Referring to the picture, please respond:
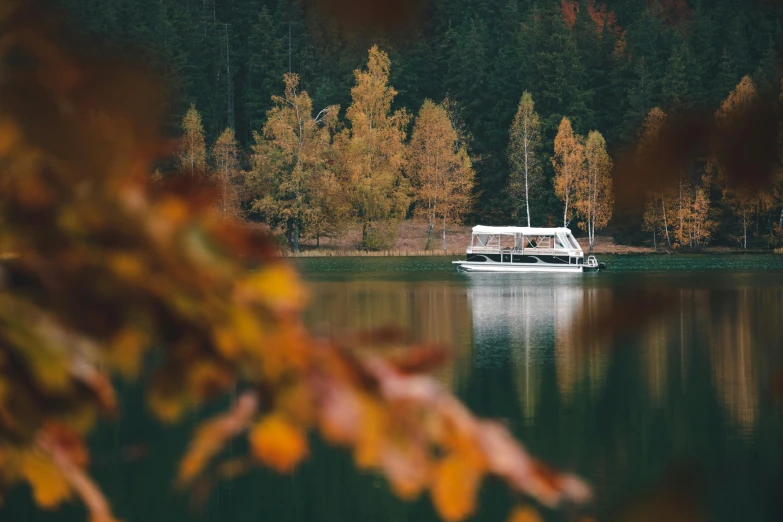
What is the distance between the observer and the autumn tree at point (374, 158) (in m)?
49.5

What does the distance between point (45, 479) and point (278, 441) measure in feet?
1.36

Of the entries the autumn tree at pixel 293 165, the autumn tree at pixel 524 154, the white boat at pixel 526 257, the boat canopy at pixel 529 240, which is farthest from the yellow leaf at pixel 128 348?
the autumn tree at pixel 524 154

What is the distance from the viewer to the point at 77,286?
747mm

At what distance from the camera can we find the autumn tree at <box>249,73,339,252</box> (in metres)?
48.1

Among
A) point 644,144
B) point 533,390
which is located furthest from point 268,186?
point 644,144

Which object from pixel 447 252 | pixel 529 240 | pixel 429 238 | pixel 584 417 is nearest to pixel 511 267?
pixel 529 240

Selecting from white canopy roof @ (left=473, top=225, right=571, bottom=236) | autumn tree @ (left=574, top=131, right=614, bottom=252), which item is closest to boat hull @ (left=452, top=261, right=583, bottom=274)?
white canopy roof @ (left=473, top=225, right=571, bottom=236)

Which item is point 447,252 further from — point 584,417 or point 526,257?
point 584,417

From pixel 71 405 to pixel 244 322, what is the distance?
22 centimetres

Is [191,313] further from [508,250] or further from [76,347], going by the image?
[508,250]

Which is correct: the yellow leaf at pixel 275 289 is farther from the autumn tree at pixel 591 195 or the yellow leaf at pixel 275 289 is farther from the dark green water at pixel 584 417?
the autumn tree at pixel 591 195

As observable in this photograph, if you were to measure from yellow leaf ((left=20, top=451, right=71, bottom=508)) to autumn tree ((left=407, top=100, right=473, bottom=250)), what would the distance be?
51419 mm

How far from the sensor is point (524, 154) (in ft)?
181

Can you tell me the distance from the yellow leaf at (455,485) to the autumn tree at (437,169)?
51.7m
